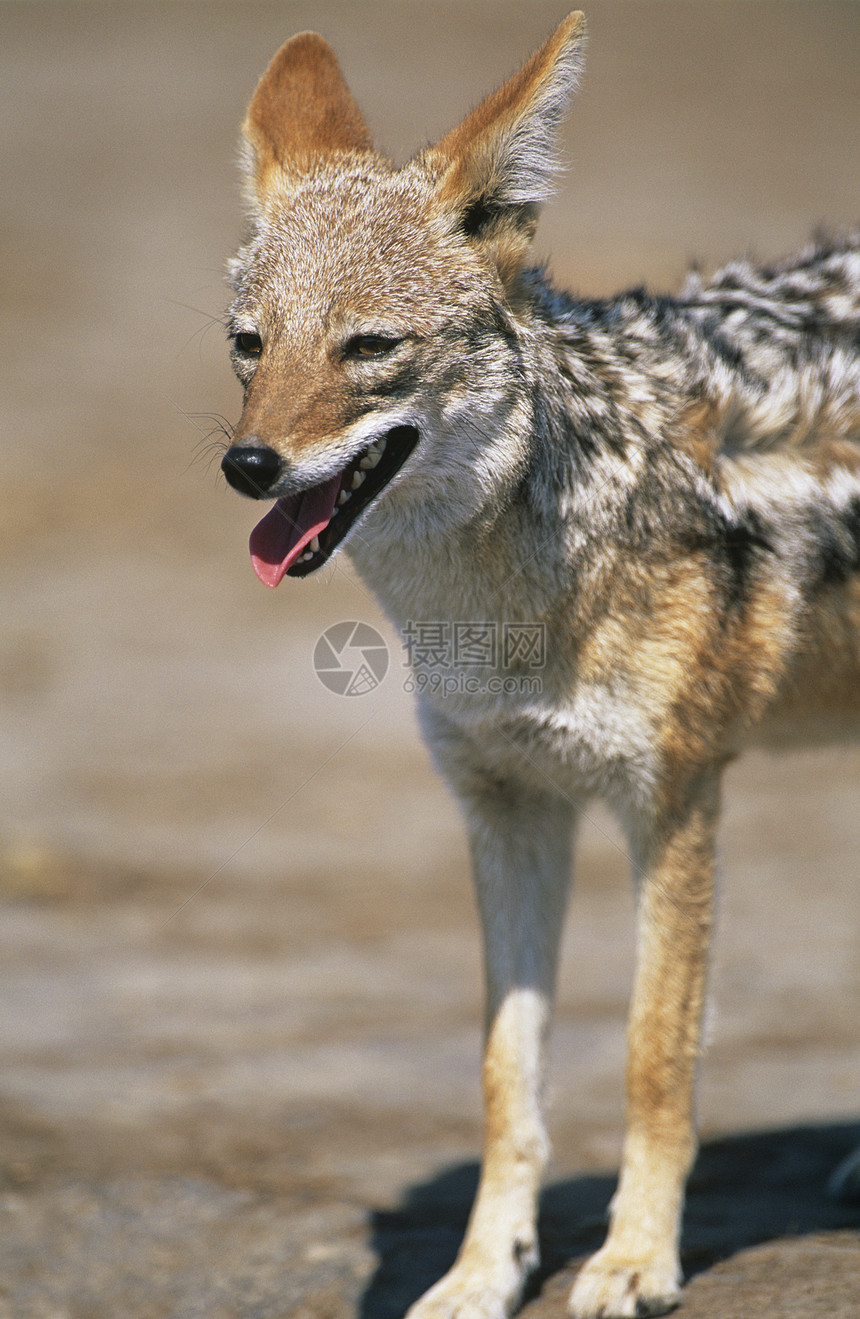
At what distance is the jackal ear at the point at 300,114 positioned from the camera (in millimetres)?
4648

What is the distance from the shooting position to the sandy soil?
477cm

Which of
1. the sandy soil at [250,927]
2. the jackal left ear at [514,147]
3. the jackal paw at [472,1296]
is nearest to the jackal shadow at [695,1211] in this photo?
the sandy soil at [250,927]

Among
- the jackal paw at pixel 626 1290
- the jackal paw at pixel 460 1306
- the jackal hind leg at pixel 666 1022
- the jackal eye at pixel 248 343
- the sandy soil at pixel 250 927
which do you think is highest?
the jackal eye at pixel 248 343

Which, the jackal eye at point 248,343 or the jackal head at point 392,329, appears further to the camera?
the jackal eye at point 248,343

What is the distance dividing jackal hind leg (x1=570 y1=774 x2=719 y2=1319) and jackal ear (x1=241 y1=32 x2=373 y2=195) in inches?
105

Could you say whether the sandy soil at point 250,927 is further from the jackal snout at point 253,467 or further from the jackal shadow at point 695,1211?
the jackal snout at point 253,467

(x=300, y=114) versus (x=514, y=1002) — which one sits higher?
(x=300, y=114)

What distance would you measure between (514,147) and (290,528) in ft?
4.75

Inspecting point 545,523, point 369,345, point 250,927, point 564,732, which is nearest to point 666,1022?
point 564,732

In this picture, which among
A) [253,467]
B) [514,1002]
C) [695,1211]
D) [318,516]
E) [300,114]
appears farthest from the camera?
[695,1211]

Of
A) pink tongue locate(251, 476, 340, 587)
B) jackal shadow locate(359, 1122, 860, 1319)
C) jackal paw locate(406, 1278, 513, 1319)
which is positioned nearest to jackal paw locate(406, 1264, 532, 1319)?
jackal paw locate(406, 1278, 513, 1319)

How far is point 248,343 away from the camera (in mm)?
4105

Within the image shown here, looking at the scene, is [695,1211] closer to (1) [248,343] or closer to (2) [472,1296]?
(2) [472,1296]

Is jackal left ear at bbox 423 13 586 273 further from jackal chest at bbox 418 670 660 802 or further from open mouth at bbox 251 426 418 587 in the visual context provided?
jackal chest at bbox 418 670 660 802
